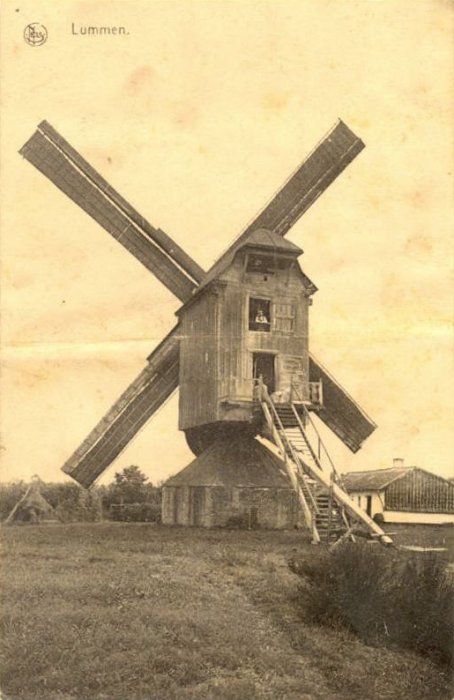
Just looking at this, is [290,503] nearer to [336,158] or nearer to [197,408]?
[197,408]

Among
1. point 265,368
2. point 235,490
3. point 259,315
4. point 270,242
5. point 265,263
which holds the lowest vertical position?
point 235,490

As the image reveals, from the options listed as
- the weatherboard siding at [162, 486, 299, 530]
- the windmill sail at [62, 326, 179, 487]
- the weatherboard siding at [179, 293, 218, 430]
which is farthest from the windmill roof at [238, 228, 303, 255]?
the weatherboard siding at [162, 486, 299, 530]

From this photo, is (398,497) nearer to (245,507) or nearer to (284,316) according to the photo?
(245,507)

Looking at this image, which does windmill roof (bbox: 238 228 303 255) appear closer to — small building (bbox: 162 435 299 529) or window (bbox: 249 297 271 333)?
window (bbox: 249 297 271 333)

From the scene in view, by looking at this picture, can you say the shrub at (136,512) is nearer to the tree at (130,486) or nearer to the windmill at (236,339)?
the tree at (130,486)

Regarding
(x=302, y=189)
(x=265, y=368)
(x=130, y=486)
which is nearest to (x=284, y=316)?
(x=265, y=368)

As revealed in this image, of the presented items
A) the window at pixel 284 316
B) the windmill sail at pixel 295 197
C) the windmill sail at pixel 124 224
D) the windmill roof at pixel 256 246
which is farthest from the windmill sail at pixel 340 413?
the windmill sail at pixel 124 224
